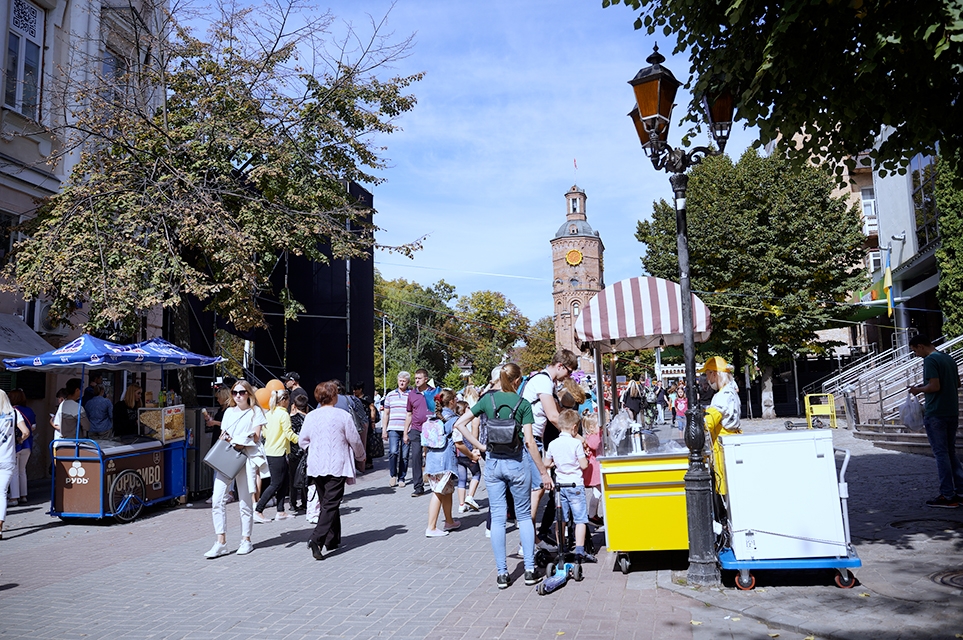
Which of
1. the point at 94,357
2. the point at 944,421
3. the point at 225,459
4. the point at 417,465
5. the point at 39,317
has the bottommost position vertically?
the point at 417,465

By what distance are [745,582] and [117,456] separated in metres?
8.60

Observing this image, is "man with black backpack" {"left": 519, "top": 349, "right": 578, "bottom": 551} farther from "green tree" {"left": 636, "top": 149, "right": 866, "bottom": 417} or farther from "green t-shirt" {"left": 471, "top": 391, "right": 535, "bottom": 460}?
"green tree" {"left": 636, "top": 149, "right": 866, "bottom": 417}

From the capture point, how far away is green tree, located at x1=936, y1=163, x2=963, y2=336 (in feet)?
62.4

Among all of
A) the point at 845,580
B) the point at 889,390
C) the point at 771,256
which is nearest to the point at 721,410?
the point at 845,580

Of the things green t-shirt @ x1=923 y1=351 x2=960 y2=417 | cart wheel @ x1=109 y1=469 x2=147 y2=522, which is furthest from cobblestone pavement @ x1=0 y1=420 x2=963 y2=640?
green t-shirt @ x1=923 y1=351 x2=960 y2=417

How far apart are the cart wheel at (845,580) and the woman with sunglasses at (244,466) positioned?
19.3ft

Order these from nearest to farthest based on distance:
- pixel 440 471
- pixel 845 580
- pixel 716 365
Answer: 1. pixel 845 580
2. pixel 716 365
3. pixel 440 471

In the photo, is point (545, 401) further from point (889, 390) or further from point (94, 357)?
point (889, 390)

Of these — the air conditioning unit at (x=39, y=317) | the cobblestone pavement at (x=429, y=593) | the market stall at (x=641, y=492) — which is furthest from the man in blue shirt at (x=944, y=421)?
the air conditioning unit at (x=39, y=317)

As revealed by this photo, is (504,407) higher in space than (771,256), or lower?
lower

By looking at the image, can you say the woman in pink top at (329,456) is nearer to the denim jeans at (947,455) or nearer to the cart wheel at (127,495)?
the cart wheel at (127,495)

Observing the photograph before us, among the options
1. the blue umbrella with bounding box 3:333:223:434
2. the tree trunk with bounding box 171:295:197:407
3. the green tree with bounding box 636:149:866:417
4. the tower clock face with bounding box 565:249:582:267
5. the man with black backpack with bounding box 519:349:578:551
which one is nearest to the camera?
the man with black backpack with bounding box 519:349:578:551

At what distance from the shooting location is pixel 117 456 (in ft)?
34.2

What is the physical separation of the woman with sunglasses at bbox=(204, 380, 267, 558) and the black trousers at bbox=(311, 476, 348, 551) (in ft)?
2.78
